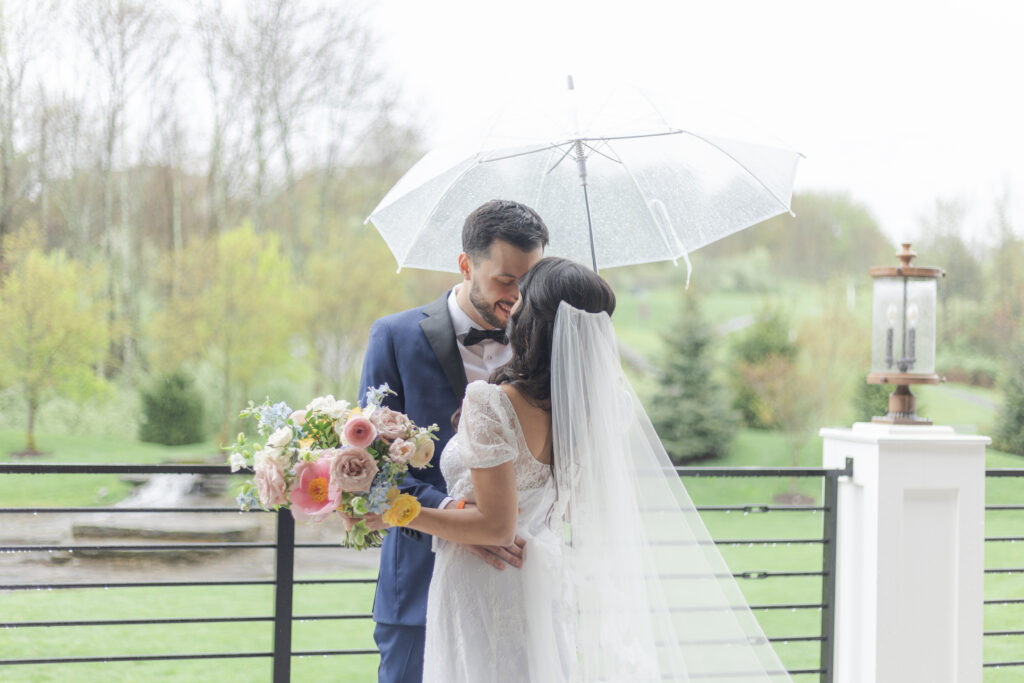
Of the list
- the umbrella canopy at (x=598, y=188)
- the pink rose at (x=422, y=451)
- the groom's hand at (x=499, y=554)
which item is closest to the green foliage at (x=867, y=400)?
the umbrella canopy at (x=598, y=188)

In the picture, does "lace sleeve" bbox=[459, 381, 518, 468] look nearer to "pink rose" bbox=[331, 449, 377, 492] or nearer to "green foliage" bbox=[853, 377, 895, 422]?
"pink rose" bbox=[331, 449, 377, 492]

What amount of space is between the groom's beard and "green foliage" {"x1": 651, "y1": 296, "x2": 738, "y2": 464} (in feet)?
44.4

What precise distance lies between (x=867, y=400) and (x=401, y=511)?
15.0 meters

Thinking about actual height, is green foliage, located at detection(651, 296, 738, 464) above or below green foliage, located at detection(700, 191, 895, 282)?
below

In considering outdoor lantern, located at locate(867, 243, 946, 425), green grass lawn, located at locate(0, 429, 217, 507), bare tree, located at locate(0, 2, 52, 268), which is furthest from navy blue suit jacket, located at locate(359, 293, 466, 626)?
bare tree, located at locate(0, 2, 52, 268)

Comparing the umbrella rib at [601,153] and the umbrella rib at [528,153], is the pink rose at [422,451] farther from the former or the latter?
the umbrella rib at [601,153]

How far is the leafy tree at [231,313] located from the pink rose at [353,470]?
13739 millimetres

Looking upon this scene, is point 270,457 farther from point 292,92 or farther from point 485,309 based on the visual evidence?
point 292,92

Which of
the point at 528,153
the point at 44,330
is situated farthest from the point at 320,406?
the point at 44,330

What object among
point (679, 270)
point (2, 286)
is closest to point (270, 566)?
point (2, 286)

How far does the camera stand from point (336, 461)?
162 cm

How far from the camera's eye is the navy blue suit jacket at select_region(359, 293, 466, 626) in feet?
6.53

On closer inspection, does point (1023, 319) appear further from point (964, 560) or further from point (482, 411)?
point (482, 411)

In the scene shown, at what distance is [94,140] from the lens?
1457cm
